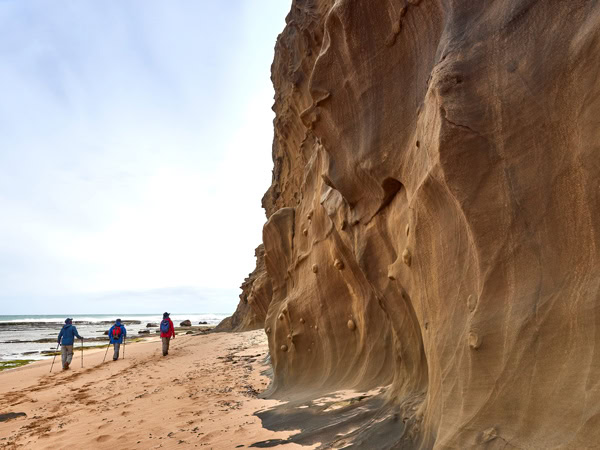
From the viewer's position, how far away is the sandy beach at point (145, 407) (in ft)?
17.2

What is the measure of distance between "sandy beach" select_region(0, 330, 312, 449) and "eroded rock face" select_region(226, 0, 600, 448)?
2.11 m

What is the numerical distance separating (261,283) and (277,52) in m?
9.93

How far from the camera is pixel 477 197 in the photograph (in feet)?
9.63

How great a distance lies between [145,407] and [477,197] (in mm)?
6564

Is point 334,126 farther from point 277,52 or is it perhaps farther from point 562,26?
point 277,52

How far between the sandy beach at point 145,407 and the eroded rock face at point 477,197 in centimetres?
211

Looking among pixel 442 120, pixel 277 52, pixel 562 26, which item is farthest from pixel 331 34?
pixel 277 52

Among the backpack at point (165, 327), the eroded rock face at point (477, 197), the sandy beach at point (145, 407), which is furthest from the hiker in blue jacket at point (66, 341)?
the eroded rock face at point (477, 197)

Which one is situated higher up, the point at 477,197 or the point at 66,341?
the point at 477,197

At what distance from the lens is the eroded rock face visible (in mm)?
2473

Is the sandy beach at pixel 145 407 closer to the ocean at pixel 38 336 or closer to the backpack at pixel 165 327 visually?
the backpack at pixel 165 327

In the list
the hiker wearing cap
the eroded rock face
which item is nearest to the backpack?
the hiker wearing cap

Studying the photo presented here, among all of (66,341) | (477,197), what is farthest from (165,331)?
(477,197)

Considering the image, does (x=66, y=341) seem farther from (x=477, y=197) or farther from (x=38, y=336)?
(x=38, y=336)
